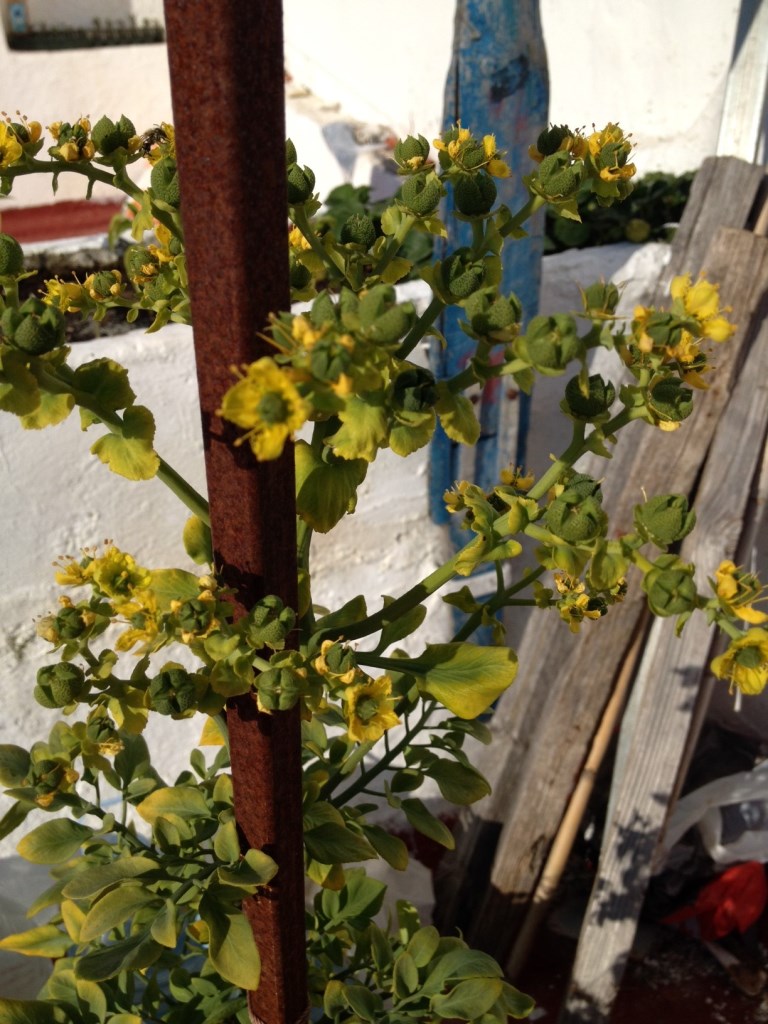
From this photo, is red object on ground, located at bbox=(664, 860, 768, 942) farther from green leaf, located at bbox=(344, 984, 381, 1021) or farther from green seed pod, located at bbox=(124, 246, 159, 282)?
green seed pod, located at bbox=(124, 246, 159, 282)

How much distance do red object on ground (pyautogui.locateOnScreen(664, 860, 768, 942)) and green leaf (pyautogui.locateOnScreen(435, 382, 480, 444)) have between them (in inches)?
65.0

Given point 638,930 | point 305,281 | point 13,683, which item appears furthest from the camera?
point 638,930

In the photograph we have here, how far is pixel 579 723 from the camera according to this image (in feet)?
5.82

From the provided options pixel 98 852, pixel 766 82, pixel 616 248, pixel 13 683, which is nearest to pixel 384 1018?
pixel 98 852

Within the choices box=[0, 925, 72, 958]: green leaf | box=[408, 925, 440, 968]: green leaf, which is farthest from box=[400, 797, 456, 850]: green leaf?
box=[0, 925, 72, 958]: green leaf

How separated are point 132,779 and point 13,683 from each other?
649 mm

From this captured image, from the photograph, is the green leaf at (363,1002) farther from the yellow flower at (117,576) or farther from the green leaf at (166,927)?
the yellow flower at (117,576)

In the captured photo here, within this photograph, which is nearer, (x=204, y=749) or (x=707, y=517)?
(x=707, y=517)

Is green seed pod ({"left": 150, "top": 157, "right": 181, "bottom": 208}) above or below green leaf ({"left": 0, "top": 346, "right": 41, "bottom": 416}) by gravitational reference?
above

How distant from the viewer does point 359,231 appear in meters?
0.70

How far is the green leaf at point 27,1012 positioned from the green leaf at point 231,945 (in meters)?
0.26

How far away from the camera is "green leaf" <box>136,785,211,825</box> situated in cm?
87

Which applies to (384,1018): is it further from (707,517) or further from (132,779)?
(707,517)

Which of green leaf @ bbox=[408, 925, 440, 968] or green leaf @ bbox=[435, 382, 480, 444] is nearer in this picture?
green leaf @ bbox=[435, 382, 480, 444]
